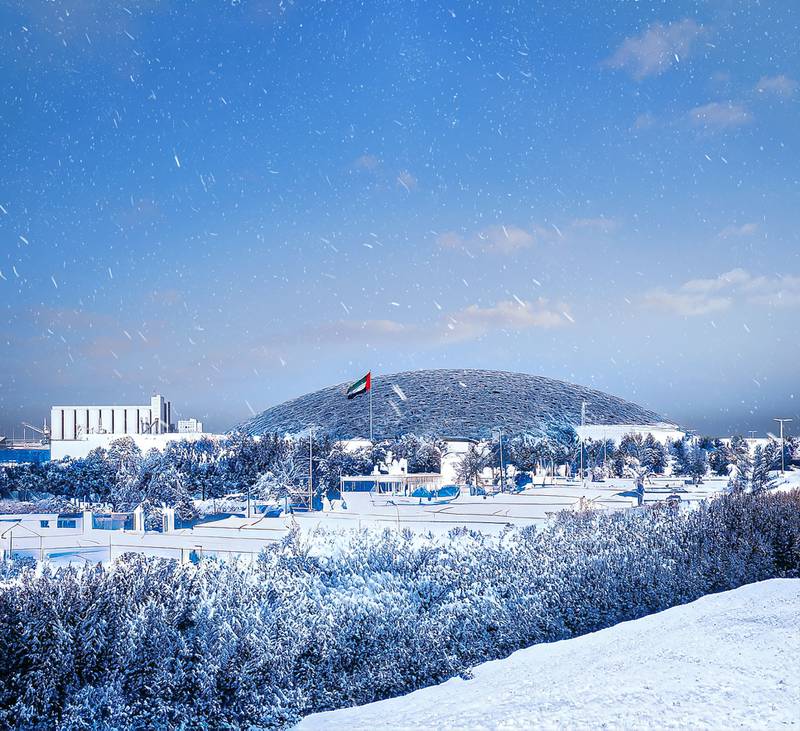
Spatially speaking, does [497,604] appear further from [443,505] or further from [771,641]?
[443,505]

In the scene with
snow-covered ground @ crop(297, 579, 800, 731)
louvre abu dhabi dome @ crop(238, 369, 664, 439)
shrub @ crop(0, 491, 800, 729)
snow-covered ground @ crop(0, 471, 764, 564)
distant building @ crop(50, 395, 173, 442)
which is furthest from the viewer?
distant building @ crop(50, 395, 173, 442)

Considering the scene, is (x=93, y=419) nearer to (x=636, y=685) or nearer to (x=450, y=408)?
(x=450, y=408)

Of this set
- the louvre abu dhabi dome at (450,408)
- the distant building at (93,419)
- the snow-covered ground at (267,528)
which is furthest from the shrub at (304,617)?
the distant building at (93,419)

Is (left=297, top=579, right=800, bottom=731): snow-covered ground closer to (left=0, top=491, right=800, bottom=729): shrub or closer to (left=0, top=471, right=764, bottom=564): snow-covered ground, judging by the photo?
(left=0, top=491, right=800, bottom=729): shrub

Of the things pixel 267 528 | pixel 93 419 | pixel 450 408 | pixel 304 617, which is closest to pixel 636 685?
pixel 304 617

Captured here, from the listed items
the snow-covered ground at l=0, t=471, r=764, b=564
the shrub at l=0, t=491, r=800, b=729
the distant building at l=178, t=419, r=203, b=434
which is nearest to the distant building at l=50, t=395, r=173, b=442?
the distant building at l=178, t=419, r=203, b=434

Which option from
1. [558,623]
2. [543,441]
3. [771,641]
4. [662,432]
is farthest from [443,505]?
[662,432]
